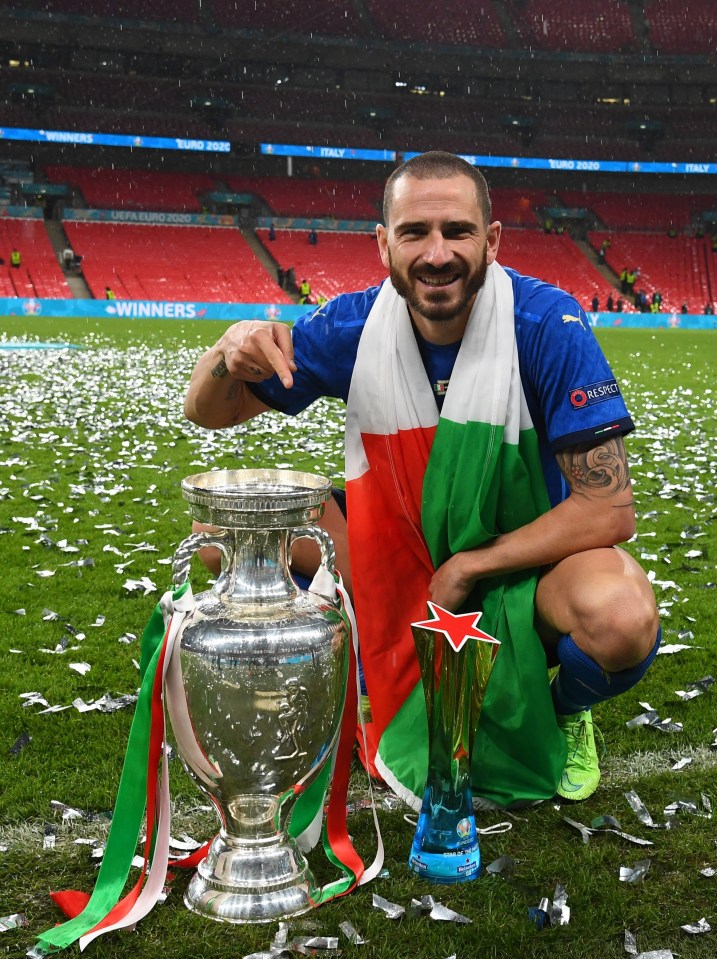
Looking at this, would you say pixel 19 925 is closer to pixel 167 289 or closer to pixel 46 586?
pixel 46 586

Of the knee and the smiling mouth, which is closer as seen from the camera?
the knee

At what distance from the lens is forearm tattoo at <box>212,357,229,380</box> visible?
2859mm

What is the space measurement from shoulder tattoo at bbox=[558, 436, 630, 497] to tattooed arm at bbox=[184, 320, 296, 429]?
0.79m

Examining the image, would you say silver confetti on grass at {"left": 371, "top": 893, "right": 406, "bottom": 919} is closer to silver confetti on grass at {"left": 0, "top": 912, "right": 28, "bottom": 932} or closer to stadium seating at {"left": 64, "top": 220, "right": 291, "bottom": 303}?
silver confetti on grass at {"left": 0, "top": 912, "right": 28, "bottom": 932}

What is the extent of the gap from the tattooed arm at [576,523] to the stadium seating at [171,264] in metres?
31.7

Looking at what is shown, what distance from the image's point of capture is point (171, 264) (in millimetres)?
36250

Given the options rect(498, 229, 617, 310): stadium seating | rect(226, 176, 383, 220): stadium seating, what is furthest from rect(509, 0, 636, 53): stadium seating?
rect(226, 176, 383, 220): stadium seating

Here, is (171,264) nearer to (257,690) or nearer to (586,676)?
(586,676)

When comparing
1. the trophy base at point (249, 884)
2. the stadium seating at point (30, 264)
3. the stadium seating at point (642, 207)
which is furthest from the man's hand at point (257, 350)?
the stadium seating at point (642, 207)

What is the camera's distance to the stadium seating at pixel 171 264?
112ft

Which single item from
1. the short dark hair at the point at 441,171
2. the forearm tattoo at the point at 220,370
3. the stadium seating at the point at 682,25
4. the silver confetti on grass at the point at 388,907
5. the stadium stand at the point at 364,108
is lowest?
the silver confetti on grass at the point at 388,907

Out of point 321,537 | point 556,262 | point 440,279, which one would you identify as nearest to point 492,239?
point 440,279

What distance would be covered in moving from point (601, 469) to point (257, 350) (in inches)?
36.9

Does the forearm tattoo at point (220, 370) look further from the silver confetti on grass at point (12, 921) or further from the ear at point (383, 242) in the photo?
the silver confetti on grass at point (12, 921)
